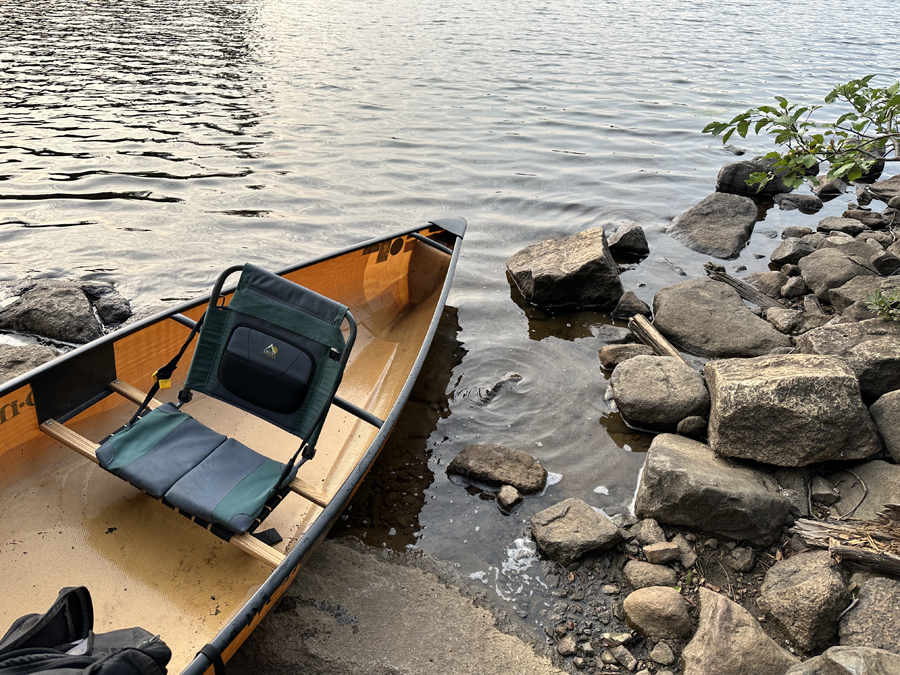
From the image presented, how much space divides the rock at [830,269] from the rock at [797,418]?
2964 millimetres

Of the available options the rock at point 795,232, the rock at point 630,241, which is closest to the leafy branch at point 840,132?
the rock at point 630,241

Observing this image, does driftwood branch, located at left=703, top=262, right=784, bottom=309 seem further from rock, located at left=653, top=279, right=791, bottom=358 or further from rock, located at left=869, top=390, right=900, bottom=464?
rock, located at left=869, top=390, right=900, bottom=464

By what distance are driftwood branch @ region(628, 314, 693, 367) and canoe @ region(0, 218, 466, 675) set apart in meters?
2.57

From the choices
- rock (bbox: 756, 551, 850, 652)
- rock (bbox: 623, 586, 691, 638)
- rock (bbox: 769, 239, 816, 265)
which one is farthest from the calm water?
rock (bbox: 756, 551, 850, 652)

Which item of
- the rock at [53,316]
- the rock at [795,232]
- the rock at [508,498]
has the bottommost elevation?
the rock at [53,316]

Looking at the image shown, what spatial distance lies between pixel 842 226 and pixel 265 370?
853cm

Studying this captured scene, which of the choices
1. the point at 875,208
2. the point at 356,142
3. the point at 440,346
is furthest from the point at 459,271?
the point at 875,208

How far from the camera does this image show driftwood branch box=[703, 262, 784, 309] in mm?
7219

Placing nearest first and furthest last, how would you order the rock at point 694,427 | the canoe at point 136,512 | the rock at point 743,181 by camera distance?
the canoe at point 136,512 → the rock at point 694,427 → the rock at point 743,181

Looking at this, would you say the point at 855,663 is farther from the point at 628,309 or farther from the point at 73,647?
the point at 628,309

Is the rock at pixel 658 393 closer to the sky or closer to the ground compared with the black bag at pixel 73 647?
closer to the ground

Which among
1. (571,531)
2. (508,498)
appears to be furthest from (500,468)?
(571,531)

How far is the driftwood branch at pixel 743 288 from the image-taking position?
284 inches

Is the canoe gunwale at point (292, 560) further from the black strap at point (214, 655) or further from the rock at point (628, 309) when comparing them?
the rock at point (628, 309)
